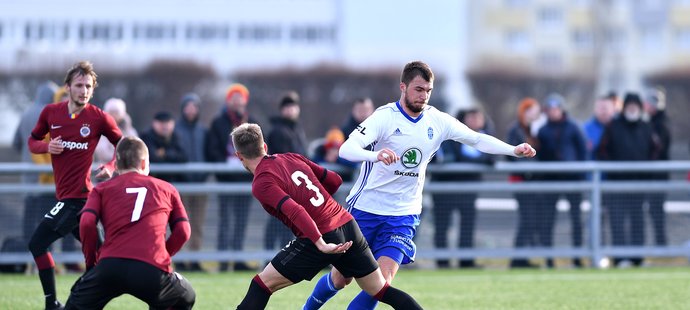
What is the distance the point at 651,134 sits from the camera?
14297 mm

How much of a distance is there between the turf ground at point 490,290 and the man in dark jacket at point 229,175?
396 mm

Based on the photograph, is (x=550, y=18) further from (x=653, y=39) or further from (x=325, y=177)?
(x=325, y=177)

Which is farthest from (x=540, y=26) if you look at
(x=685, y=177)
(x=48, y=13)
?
(x=685, y=177)

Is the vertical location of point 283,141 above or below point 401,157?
above

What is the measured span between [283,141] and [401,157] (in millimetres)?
5220

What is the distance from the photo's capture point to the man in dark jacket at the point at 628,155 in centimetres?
1377

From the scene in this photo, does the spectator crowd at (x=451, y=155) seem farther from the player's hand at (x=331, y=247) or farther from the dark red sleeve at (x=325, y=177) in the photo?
the player's hand at (x=331, y=247)

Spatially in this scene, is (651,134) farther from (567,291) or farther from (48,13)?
(48,13)

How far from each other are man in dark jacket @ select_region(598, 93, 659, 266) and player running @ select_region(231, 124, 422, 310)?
6.55 m

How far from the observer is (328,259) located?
25.4ft

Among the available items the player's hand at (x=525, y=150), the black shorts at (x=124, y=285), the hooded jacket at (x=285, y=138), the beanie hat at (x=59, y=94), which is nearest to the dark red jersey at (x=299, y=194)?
the black shorts at (x=124, y=285)

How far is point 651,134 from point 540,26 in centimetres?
6694

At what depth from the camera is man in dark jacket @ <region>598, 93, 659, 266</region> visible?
13766 mm

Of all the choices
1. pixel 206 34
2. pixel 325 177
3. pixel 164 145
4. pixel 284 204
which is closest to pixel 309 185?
pixel 325 177
